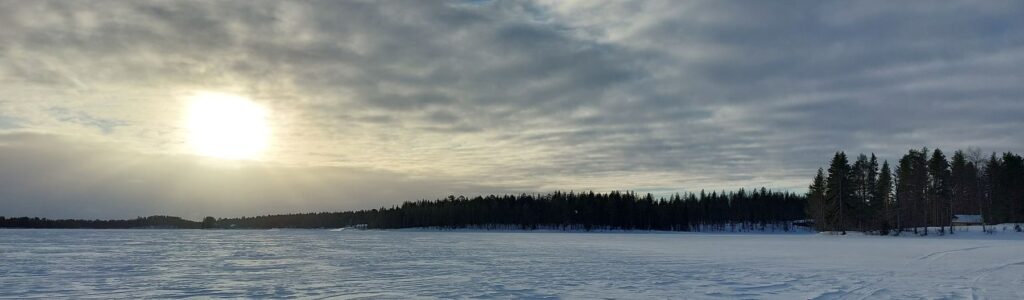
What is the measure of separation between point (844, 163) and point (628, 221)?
64.9 metres

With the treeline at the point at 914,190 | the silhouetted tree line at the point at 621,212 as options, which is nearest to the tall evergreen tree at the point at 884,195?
the treeline at the point at 914,190

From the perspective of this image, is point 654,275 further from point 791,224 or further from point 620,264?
point 791,224

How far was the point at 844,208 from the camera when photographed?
317 feet

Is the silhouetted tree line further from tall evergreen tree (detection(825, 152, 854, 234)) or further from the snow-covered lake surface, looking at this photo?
the snow-covered lake surface

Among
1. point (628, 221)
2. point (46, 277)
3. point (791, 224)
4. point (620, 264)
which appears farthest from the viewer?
point (791, 224)

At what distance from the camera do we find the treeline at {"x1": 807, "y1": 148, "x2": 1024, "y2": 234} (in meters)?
92.5

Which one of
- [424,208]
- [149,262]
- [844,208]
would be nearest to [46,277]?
[149,262]

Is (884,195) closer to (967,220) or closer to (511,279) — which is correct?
(967,220)

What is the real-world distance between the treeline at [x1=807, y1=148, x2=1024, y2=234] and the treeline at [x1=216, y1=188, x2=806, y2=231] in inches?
2270

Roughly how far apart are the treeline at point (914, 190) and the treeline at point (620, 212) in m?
57.7

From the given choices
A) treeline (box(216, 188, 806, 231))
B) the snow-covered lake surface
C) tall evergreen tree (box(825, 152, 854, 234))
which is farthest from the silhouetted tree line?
the snow-covered lake surface

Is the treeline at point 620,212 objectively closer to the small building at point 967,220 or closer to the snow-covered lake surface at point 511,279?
the small building at point 967,220

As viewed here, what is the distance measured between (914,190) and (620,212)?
70999 millimetres

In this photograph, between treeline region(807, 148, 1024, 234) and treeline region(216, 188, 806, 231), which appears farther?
treeline region(216, 188, 806, 231)
